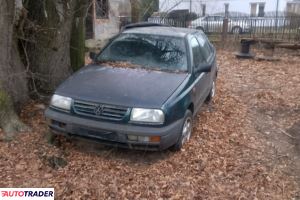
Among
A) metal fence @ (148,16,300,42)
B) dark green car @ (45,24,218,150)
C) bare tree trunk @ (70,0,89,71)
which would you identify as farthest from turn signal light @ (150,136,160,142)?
metal fence @ (148,16,300,42)

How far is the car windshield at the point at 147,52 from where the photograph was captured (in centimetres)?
531

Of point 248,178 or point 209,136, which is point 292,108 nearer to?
point 209,136

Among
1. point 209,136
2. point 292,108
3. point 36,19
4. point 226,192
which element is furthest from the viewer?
point 292,108

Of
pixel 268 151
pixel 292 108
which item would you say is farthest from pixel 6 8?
pixel 292 108

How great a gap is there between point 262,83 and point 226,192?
5.60 metres

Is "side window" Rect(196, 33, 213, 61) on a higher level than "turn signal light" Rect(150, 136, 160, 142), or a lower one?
higher

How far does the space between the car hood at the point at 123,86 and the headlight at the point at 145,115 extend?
7cm

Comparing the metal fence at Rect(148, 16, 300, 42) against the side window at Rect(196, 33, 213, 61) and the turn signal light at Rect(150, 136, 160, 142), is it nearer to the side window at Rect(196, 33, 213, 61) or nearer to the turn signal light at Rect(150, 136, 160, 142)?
the side window at Rect(196, 33, 213, 61)

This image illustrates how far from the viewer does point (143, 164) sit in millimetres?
4457

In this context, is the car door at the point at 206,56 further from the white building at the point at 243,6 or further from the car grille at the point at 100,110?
the white building at the point at 243,6

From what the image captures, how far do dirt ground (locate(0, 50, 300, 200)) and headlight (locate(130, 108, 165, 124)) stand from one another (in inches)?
25.4

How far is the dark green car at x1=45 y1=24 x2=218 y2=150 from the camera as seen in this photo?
420 centimetres

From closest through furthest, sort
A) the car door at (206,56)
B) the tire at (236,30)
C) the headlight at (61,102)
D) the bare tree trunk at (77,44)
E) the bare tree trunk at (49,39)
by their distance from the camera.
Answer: the headlight at (61,102) → the bare tree trunk at (49,39) → the car door at (206,56) → the bare tree trunk at (77,44) → the tire at (236,30)

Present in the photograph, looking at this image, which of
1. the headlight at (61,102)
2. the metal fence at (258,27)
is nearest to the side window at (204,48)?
the headlight at (61,102)
